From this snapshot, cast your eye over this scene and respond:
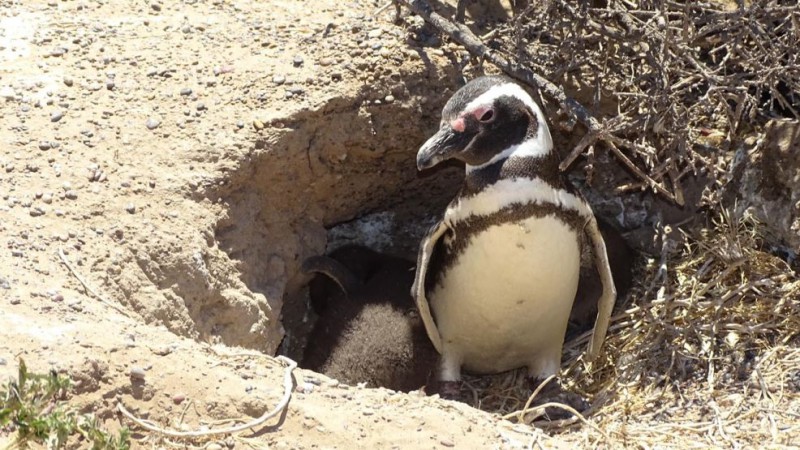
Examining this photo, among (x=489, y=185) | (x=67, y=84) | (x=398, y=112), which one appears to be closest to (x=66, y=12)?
(x=67, y=84)

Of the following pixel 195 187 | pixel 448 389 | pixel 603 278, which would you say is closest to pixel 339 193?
pixel 195 187

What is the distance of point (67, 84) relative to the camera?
431 cm

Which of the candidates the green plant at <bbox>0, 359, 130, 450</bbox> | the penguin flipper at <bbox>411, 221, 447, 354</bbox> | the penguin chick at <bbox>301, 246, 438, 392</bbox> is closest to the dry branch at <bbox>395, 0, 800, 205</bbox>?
the penguin flipper at <bbox>411, 221, 447, 354</bbox>

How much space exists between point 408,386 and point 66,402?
1914 mm

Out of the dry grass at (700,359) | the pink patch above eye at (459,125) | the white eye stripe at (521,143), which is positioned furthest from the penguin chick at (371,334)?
the pink patch above eye at (459,125)

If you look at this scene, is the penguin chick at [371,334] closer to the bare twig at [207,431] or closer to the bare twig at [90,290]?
the bare twig at [90,290]

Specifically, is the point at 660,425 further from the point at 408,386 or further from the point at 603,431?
the point at 408,386

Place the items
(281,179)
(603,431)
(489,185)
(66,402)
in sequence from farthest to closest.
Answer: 1. (281,179)
2. (489,185)
3. (603,431)
4. (66,402)

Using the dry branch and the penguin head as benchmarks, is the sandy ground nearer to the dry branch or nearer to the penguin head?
the dry branch

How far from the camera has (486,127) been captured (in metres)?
3.93

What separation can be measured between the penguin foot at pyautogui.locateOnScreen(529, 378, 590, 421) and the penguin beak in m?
0.97

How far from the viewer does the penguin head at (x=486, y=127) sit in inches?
154

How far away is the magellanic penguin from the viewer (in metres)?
3.91

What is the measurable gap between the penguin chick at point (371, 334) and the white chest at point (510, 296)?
144 millimetres
